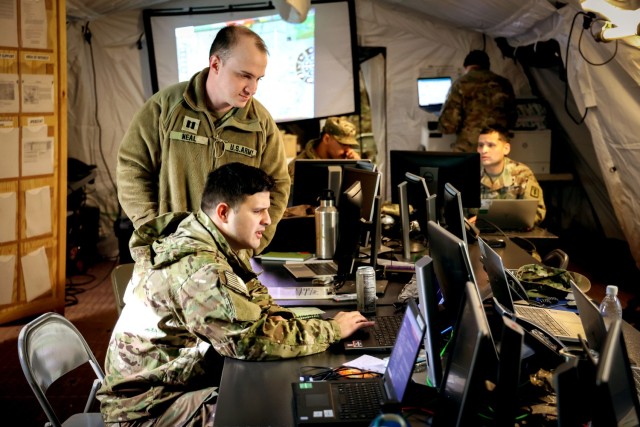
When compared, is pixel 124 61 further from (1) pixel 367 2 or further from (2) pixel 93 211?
(1) pixel 367 2

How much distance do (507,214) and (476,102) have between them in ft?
7.60

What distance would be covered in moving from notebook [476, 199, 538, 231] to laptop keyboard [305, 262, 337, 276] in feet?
3.91

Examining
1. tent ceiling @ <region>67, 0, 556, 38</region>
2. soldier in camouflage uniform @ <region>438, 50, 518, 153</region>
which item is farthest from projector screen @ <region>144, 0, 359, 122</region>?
soldier in camouflage uniform @ <region>438, 50, 518, 153</region>

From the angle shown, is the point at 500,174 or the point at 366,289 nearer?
the point at 366,289

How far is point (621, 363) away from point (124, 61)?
5.86 m

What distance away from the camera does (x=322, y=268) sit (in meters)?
3.06

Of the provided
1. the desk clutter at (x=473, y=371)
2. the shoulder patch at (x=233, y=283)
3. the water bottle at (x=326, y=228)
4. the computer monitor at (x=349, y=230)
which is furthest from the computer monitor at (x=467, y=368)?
the water bottle at (x=326, y=228)

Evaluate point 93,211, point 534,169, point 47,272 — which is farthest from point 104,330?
point 534,169

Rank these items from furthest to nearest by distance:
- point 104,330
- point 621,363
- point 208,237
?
point 104,330 → point 208,237 → point 621,363

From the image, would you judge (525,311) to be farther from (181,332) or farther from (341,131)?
(341,131)

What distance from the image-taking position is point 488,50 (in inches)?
263

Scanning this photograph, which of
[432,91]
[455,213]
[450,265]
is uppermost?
[432,91]

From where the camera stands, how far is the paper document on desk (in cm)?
263

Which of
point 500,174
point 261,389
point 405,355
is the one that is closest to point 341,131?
point 500,174
